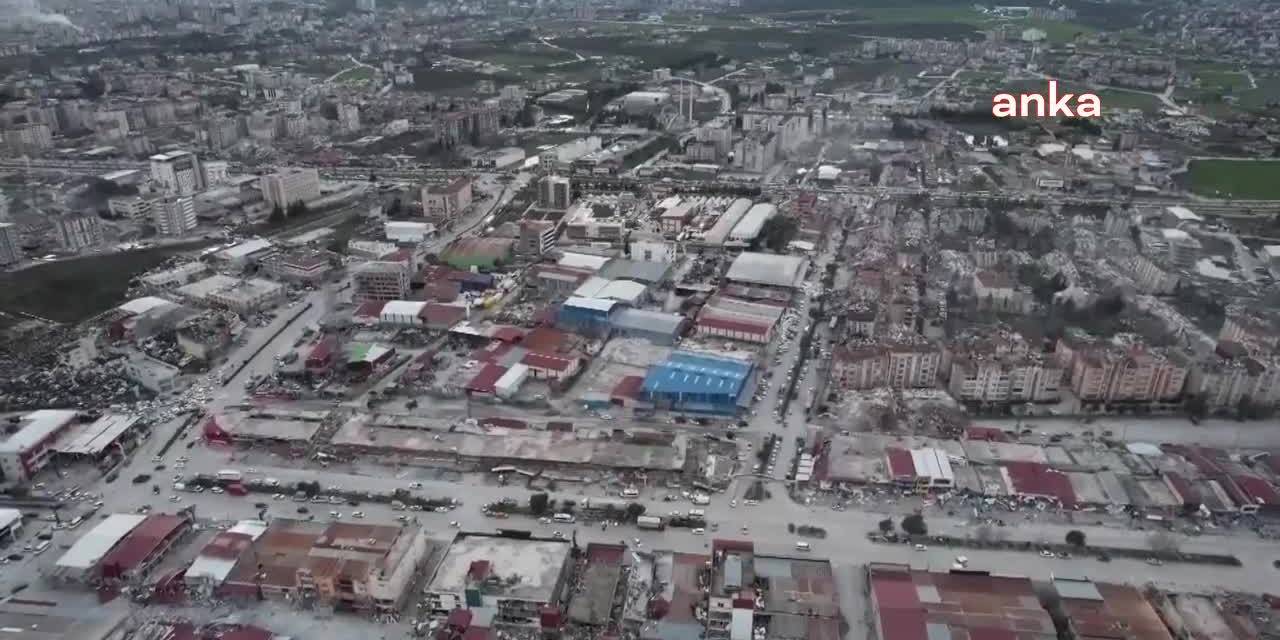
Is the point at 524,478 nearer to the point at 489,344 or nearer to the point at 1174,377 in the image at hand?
the point at 489,344

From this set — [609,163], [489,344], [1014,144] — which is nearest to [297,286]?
[489,344]

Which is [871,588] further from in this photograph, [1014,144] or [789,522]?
[1014,144]

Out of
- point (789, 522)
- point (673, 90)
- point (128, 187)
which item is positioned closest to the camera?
point (789, 522)

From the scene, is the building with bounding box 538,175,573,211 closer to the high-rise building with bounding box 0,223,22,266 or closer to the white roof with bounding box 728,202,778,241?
the white roof with bounding box 728,202,778,241

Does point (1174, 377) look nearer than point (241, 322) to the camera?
Yes

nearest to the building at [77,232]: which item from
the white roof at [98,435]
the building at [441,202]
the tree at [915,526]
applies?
the building at [441,202]

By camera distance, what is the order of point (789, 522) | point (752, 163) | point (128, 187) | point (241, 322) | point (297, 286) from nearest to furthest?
point (789, 522) → point (241, 322) → point (297, 286) → point (128, 187) → point (752, 163)
